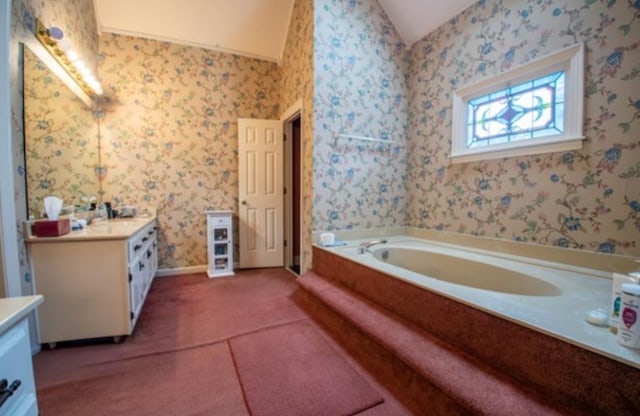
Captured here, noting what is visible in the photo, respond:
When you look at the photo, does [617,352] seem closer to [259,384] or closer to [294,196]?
[259,384]

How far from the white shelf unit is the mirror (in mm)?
1208

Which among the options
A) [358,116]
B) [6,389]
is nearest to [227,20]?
[358,116]

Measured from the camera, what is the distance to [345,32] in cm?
267

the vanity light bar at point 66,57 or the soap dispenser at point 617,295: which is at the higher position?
the vanity light bar at point 66,57

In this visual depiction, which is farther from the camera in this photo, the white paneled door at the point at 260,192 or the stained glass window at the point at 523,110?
the white paneled door at the point at 260,192

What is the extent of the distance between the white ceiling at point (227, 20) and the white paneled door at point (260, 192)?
100cm

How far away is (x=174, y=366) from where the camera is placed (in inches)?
61.2

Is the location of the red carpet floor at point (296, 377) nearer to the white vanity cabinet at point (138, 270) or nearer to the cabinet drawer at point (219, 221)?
the white vanity cabinet at point (138, 270)

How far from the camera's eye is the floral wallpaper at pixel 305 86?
104 inches

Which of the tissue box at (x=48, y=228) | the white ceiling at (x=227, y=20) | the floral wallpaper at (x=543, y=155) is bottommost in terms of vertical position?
the tissue box at (x=48, y=228)

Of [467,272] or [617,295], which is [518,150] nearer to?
[467,272]

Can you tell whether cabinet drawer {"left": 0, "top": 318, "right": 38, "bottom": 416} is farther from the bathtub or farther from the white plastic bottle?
the white plastic bottle

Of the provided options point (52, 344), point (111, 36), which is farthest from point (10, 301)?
point (111, 36)

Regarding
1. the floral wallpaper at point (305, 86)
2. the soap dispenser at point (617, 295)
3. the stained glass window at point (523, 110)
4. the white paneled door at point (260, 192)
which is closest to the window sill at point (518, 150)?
the stained glass window at point (523, 110)
